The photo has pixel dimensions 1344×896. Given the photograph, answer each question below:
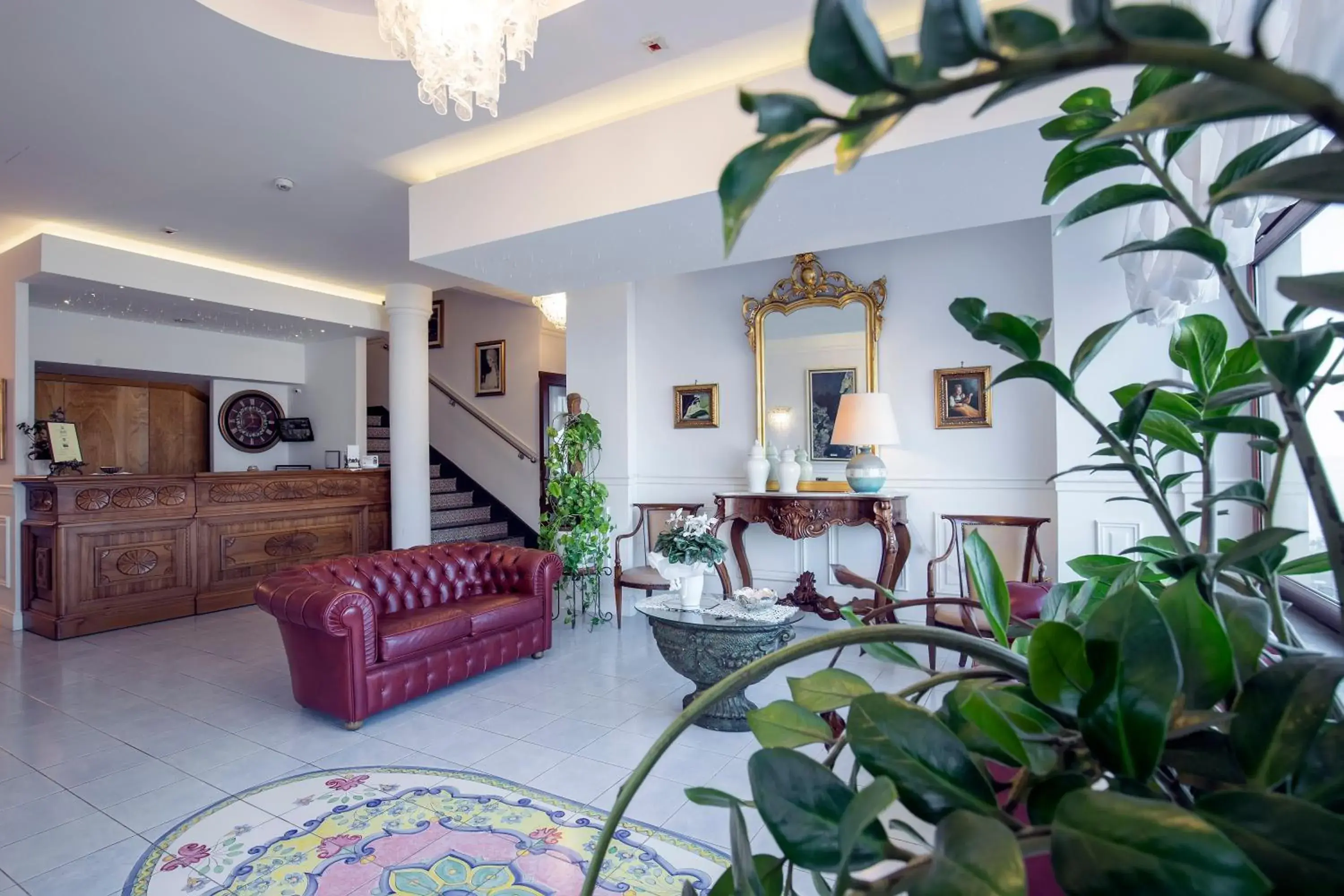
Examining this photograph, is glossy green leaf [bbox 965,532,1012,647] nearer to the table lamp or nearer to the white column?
the table lamp

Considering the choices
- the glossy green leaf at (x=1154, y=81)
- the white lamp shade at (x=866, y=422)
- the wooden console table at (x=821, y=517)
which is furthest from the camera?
the wooden console table at (x=821, y=517)

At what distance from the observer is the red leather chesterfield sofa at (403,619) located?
3504 mm

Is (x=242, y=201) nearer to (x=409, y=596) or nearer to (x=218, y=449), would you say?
(x=409, y=596)

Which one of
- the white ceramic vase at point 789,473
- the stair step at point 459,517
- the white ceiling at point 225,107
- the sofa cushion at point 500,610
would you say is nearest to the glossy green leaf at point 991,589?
the white ceiling at point 225,107

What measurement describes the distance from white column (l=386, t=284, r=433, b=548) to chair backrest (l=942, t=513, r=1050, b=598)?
5059 millimetres

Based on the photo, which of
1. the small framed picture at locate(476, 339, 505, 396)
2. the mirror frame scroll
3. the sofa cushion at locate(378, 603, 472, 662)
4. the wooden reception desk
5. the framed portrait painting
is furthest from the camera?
the small framed picture at locate(476, 339, 505, 396)

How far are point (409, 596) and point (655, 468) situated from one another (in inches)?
102

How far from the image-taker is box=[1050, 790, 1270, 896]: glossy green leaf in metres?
0.23

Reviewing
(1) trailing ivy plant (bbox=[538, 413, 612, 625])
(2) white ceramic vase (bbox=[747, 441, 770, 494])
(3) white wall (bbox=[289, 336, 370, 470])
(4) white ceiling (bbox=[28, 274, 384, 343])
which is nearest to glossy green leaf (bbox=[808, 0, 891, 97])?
(2) white ceramic vase (bbox=[747, 441, 770, 494])

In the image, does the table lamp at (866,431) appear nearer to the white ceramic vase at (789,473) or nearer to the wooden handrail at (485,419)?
the white ceramic vase at (789,473)

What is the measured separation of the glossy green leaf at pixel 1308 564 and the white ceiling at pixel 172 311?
24.9 feet

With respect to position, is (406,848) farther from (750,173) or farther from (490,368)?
(490,368)

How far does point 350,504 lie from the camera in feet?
24.5

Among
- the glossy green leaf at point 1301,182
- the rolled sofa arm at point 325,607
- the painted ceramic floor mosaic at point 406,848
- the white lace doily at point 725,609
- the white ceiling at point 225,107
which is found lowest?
the painted ceramic floor mosaic at point 406,848
